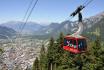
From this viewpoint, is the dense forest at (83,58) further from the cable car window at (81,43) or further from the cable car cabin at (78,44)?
the cable car window at (81,43)

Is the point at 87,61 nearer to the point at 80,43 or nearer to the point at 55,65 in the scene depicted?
the point at 55,65

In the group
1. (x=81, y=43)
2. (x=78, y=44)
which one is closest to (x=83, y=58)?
(x=81, y=43)

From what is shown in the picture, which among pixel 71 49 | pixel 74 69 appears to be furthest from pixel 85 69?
pixel 71 49

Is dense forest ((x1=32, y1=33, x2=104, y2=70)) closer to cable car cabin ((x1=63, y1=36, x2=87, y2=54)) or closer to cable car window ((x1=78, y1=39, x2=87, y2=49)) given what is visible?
cable car cabin ((x1=63, y1=36, x2=87, y2=54))

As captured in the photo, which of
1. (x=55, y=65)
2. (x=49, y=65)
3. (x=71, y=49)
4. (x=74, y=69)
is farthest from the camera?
(x=49, y=65)

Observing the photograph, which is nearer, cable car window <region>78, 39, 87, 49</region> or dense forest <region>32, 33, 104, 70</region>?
cable car window <region>78, 39, 87, 49</region>

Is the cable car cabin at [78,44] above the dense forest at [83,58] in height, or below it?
above

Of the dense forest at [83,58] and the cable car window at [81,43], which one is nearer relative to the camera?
the cable car window at [81,43]

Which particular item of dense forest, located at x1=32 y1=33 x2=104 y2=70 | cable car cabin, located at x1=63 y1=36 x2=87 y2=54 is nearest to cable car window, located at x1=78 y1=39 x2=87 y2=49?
cable car cabin, located at x1=63 y1=36 x2=87 y2=54

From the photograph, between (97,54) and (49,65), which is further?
(49,65)

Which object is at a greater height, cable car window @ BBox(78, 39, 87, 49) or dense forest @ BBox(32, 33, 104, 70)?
cable car window @ BBox(78, 39, 87, 49)

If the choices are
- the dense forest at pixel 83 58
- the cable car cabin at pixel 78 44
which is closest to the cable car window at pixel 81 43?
the cable car cabin at pixel 78 44
